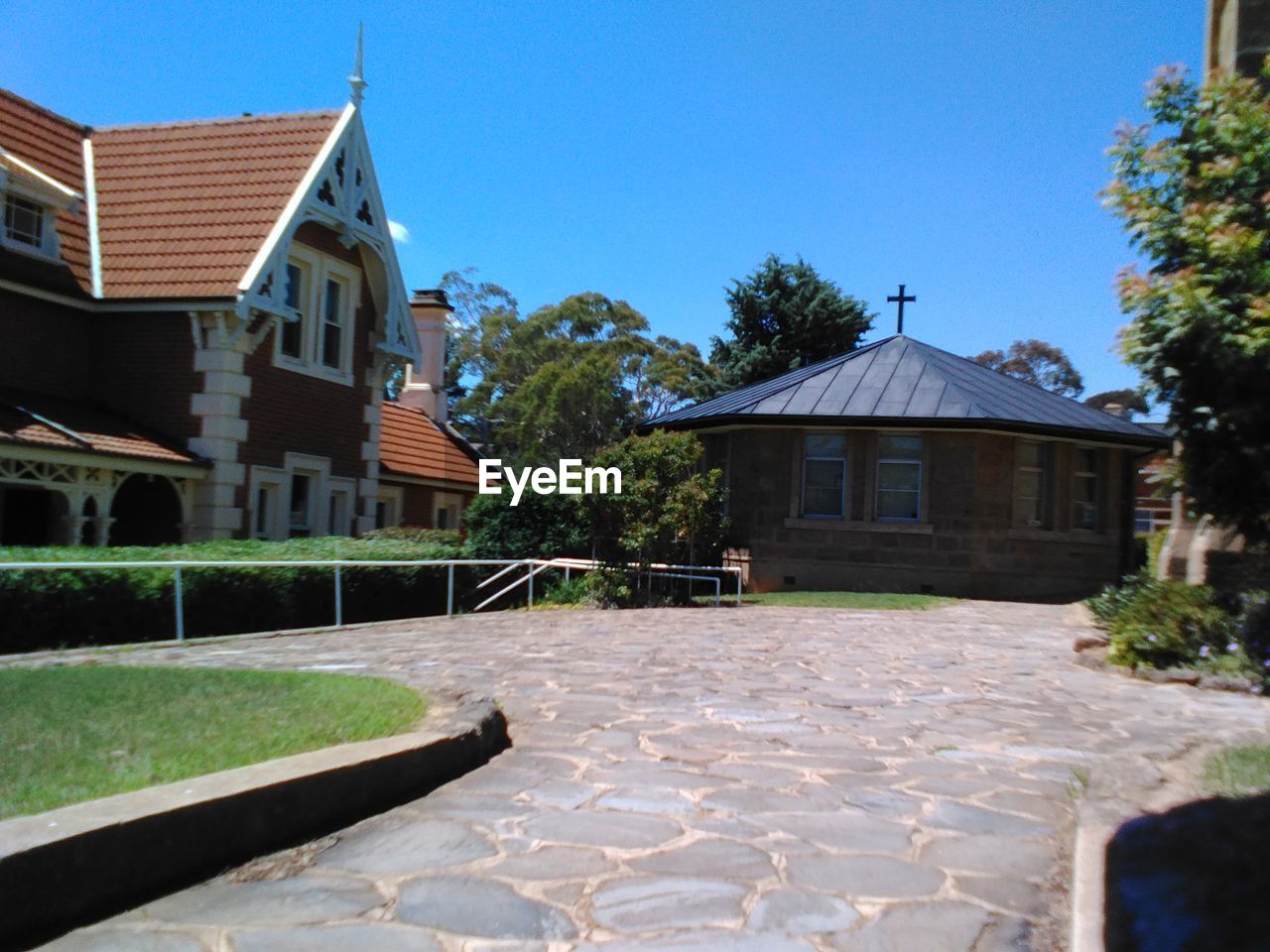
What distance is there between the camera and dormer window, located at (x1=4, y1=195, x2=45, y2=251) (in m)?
17.0

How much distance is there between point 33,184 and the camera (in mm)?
16828

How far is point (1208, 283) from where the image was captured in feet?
27.8

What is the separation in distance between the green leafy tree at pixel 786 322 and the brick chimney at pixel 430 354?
13870 millimetres

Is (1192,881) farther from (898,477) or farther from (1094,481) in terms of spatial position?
(1094,481)

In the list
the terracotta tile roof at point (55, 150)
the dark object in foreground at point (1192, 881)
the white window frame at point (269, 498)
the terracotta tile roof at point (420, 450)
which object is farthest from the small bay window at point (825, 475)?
the dark object in foreground at point (1192, 881)

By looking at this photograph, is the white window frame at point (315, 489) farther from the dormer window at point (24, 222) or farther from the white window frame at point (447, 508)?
the white window frame at point (447, 508)

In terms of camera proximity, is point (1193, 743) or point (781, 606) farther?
point (781, 606)

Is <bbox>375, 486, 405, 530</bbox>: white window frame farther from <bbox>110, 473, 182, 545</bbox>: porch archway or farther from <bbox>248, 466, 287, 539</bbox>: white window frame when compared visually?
<bbox>110, 473, 182, 545</bbox>: porch archway

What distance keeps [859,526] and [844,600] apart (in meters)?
2.67

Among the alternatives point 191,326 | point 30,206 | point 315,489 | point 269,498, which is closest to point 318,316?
point 191,326

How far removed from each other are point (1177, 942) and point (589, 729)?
432cm

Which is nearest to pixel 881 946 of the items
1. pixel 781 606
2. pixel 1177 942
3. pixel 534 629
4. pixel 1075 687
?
pixel 1177 942

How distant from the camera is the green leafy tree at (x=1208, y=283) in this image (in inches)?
325

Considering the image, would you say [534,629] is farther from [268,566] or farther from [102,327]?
[102,327]
